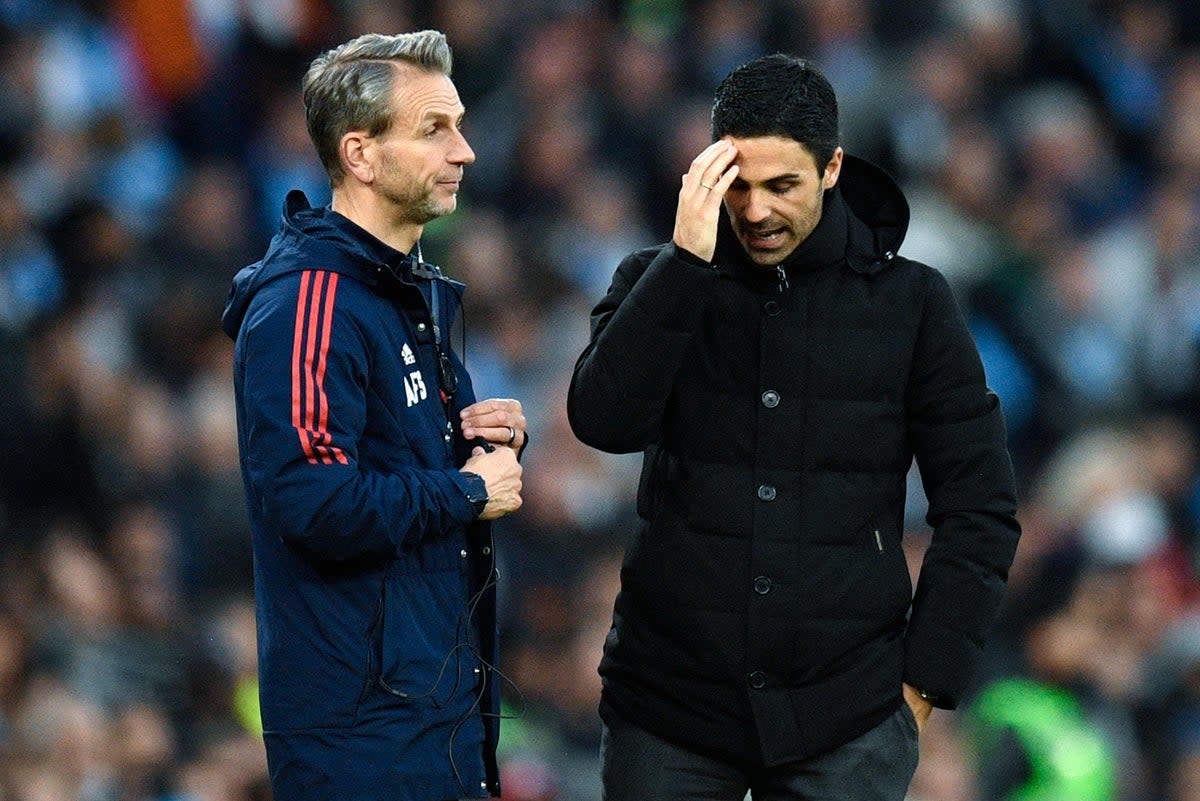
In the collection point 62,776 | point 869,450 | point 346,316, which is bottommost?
point 62,776

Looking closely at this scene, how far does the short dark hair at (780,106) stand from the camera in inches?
108

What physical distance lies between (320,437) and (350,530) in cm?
A: 13

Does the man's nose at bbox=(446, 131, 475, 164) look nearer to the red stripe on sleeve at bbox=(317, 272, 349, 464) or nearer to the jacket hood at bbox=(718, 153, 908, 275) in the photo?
the red stripe on sleeve at bbox=(317, 272, 349, 464)

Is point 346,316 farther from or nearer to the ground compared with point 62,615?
farther from the ground

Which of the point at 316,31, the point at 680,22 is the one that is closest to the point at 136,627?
the point at 316,31

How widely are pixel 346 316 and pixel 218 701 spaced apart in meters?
3.27

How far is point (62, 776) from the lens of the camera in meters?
5.31

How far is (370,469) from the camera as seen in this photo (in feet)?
8.70

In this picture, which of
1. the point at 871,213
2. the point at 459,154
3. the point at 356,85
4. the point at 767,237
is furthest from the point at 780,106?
the point at 356,85

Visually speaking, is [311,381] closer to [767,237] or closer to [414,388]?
[414,388]

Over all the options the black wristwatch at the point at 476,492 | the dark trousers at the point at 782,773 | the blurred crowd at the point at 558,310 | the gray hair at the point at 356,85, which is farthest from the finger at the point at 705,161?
the blurred crowd at the point at 558,310

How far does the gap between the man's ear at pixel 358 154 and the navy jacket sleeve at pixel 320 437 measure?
0.57 ft

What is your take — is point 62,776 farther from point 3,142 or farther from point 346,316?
point 346,316

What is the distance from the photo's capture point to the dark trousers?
2.82 m
